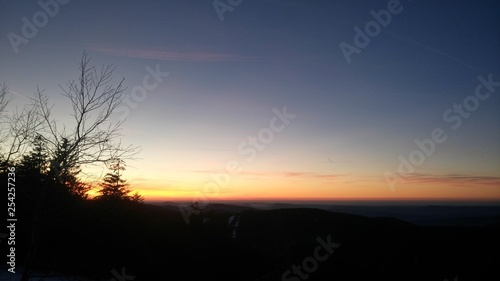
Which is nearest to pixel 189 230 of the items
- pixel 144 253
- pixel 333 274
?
pixel 144 253

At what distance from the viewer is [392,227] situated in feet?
149

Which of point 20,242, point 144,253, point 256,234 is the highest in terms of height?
point 20,242

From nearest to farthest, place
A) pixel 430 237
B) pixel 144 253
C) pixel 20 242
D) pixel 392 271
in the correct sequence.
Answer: pixel 20 242 < pixel 144 253 < pixel 392 271 < pixel 430 237

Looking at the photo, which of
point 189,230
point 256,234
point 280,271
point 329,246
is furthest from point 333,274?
point 256,234

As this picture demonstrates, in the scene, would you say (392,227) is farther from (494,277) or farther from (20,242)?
(20,242)

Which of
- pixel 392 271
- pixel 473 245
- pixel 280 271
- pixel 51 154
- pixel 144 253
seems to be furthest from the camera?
pixel 473 245

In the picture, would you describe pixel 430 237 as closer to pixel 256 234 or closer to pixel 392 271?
pixel 392 271

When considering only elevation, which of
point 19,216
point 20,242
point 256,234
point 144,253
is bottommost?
point 256,234

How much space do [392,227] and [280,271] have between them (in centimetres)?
2540

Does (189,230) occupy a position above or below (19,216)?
below

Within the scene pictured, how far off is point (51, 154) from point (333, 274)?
1093 inches

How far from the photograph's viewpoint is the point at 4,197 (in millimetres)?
12250

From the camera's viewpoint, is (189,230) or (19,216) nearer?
(19,216)

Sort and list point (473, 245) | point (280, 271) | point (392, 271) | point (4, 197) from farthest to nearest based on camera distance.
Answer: point (473, 245), point (280, 271), point (392, 271), point (4, 197)
